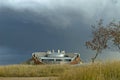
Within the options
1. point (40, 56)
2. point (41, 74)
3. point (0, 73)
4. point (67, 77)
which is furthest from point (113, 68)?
point (40, 56)

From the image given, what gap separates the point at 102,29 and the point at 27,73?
84.2 ft

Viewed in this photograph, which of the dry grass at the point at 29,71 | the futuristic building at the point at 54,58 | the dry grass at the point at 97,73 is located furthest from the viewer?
the futuristic building at the point at 54,58

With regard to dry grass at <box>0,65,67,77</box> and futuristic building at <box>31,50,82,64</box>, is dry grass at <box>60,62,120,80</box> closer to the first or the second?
dry grass at <box>0,65,67,77</box>

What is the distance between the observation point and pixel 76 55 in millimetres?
71562

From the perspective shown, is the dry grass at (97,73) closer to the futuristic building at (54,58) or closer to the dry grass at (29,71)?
the dry grass at (29,71)

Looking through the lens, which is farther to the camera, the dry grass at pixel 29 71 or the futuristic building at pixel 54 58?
the futuristic building at pixel 54 58

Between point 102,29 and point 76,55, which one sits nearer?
point 102,29

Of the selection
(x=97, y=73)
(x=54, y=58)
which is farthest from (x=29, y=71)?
(x=54, y=58)

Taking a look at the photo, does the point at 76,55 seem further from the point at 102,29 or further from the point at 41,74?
the point at 41,74

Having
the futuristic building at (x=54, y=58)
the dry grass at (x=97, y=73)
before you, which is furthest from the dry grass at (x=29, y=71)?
the futuristic building at (x=54, y=58)

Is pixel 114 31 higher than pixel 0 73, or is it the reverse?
pixel 114 31

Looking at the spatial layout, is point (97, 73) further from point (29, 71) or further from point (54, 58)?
point (54, 58)

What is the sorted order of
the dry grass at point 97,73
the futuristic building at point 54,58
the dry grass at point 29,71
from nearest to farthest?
1. the dry grass at point 97,73
2. the dry grass at point 29,71
3. the futuristic building at point 54,58

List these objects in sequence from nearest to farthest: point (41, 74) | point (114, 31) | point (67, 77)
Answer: point (67, 77) < point (41, 74) < point (114, 31)
